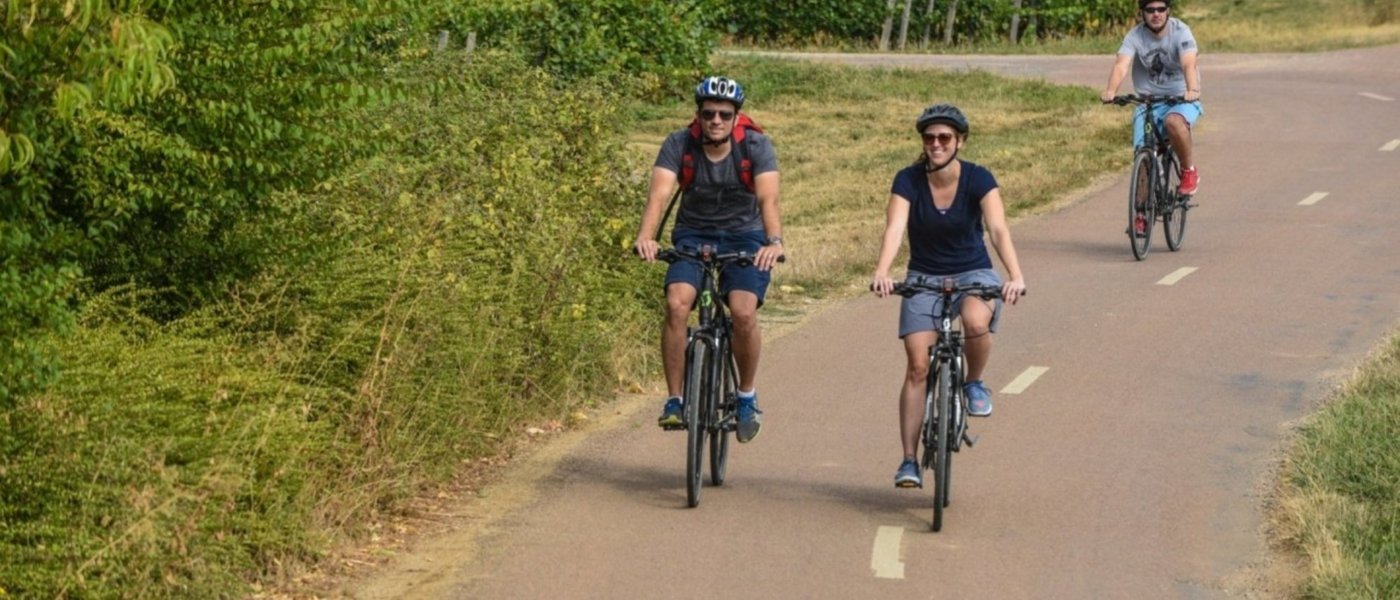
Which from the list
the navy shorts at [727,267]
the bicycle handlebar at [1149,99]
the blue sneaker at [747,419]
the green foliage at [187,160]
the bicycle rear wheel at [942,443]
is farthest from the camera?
the bicycle handlebar at [1149,99]

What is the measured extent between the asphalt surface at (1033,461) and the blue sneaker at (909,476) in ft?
0.60

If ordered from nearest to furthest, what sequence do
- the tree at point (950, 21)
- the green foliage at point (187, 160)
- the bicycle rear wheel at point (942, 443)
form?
1. the green foliage at point (187, 160)
2. the bicycle rear wheel at point (942, 443)
3. the tree at point (950, 21)

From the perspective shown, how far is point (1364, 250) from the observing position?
1914 cm

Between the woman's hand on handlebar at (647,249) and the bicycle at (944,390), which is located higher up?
the woman's hand on handlebar at (647,249)

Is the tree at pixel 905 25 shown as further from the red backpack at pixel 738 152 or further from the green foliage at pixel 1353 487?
the red backpack at pixel 738 152

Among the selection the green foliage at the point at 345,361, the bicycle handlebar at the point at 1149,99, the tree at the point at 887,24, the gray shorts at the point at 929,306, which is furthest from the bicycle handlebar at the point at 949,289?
the tree at the point at 887,24

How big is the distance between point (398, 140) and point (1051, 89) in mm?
23841

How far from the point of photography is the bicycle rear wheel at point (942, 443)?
9.61m

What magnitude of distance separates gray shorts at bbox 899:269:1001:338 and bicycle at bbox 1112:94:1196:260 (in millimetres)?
7659

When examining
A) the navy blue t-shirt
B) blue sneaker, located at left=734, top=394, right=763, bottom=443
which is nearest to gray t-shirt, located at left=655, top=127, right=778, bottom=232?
the navy blue t-shirt

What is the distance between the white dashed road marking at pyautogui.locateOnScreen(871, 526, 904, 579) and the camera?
9.14m

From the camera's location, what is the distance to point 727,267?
10445 millimetres

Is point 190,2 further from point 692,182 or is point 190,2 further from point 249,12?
point 692,182

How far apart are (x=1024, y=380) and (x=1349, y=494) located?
3.28m
